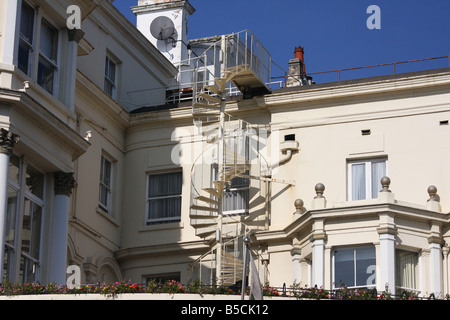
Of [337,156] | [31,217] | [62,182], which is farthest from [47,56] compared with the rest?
[337,156]

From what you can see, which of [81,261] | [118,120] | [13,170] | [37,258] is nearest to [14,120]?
[13,170]

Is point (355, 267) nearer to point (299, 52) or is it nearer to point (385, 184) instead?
point (385, 184)

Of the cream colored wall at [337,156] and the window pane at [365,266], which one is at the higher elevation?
the cream colored wall at [337,156]

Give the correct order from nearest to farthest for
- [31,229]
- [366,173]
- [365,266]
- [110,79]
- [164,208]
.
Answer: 1. [31,229]
2. [365,266]
3. [366,173]
4. [164,208]
5. [110,79]

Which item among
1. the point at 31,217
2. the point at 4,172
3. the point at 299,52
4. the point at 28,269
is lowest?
the point at 28,269

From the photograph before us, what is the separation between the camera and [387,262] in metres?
33.7

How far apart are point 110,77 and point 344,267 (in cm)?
→ 986

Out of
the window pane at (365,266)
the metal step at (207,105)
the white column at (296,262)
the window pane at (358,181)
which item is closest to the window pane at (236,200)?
the metal step at (207,105)

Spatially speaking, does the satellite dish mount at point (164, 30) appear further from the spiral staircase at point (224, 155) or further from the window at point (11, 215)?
the window at point (11, 215)

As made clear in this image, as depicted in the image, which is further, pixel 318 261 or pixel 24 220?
pixel 318 261

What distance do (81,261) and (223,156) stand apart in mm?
4822

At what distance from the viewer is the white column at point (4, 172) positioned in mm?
29062

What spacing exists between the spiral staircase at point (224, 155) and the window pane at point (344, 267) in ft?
9.34

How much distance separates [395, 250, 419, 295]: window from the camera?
112 ft
